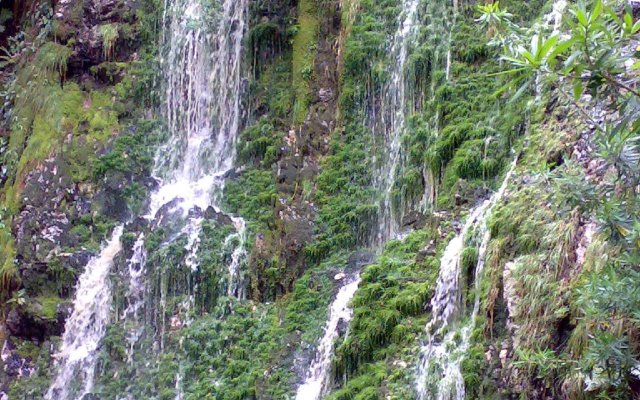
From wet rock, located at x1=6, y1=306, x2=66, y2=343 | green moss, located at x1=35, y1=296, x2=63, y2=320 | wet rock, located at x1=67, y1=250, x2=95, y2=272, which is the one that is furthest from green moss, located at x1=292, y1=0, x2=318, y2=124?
wet rock, located at x1=6, y1=306, x2=66, y2=343

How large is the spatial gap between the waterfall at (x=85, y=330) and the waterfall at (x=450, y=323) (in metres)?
4.68

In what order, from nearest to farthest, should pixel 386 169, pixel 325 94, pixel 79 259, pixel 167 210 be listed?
pixel 386 169
pixel 79 259
pixel 167 210
pixel 325 94

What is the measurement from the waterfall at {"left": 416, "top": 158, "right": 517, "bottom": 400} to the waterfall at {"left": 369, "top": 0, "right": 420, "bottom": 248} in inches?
65.1

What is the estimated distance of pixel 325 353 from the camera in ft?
28.6

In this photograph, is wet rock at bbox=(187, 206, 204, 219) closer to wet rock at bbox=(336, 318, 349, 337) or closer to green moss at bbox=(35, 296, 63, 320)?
green moss at bbox=(35, 296, 63, 320)

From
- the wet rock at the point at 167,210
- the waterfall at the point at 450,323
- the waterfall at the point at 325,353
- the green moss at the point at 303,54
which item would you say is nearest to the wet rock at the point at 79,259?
the wet rock at the point at 167,210

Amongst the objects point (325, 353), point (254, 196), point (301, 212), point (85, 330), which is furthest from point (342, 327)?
point (85, 330)

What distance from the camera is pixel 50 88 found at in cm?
1275

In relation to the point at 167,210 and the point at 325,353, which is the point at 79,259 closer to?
the point at 167,210

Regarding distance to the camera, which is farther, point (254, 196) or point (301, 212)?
point (254, 196)

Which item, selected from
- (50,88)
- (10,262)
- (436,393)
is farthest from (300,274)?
(50,88)

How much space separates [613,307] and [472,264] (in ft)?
9.85

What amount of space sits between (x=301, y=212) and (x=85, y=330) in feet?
10.6

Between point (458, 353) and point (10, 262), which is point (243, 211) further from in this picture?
point (458, 353)
